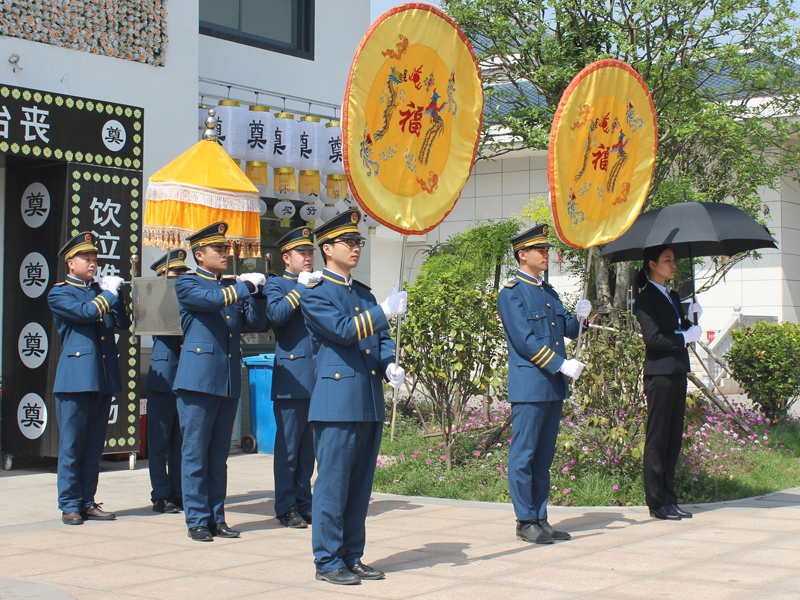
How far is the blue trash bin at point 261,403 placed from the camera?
32.8 feet

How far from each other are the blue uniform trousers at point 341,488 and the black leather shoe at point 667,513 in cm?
242

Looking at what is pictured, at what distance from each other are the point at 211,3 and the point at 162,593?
26.5 ft

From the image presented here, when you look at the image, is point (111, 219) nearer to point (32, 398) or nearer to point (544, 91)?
point (32, 398)

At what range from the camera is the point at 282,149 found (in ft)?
34.4

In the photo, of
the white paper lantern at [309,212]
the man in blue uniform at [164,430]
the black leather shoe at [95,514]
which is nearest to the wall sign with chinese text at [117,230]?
the man in blue uniform at [164,430]

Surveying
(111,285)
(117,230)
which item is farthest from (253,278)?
(117,230)

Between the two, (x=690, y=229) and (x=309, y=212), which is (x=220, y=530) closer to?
(x=690, y=229)

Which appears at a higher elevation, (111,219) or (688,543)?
(111,219)

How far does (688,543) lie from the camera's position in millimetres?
5594

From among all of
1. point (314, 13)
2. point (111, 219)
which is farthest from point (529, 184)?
point (111, 219)

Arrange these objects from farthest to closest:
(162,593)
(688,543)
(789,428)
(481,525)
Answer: (789,428) < (481,525) < (688,543) < (162,593)

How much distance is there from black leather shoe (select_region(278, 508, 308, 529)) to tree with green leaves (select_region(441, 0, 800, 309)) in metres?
5.65

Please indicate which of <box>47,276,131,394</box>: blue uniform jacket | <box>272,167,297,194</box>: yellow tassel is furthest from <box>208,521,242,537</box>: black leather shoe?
<box>272,167,297,194</box>: yellow tassel

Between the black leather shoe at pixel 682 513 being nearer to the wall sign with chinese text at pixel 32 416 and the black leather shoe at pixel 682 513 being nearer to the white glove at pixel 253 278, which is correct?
the white glove at pixel 253 278
